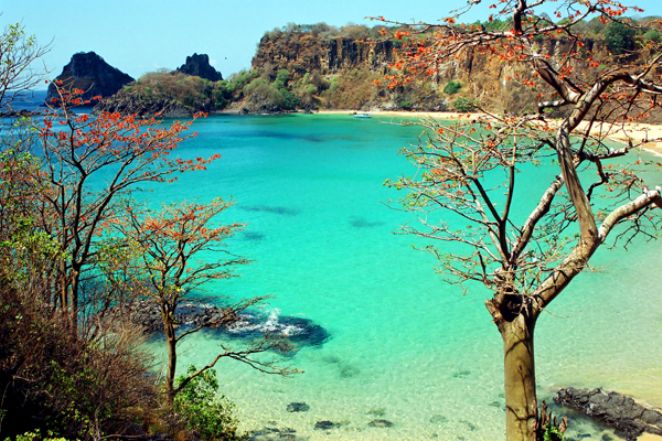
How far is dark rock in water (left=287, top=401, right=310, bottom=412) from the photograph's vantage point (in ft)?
37.1

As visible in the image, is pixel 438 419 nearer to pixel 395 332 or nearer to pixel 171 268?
pixel 395 332

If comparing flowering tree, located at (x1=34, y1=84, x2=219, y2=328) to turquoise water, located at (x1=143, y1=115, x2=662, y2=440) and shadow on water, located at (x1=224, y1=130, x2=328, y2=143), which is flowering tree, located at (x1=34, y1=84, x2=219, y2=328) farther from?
shadow on water, located at (x1=224, y1=130, x2=328, y2=143)

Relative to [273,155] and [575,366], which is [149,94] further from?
[575,366]

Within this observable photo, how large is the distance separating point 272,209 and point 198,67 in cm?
10528

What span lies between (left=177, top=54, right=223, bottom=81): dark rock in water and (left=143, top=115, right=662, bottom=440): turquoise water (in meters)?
103

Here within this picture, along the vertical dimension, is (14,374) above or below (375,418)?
above

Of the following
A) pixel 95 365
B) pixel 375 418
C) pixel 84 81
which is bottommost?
pixel 375 418

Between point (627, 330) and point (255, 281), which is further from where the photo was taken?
point (255, 281)

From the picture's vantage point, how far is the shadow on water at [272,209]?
91.6ft

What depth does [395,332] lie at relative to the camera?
1505cm

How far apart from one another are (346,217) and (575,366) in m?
15.5

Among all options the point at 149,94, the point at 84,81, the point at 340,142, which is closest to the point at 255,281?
the point at 340,142

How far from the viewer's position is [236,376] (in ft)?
41.4

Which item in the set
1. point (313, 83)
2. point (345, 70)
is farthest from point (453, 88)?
point (313, 83)
